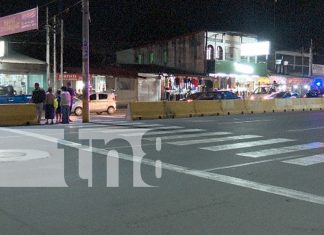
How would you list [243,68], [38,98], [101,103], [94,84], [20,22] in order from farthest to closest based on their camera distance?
[243,68] < [94,84] < [101,103] < [20,22] < [38,98]

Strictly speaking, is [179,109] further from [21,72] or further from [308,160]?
[308,160]

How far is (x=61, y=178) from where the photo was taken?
344 inches

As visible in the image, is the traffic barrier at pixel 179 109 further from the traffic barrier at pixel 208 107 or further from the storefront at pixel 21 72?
the storefront at pixel 21 72

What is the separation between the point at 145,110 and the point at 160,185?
54.4 feet

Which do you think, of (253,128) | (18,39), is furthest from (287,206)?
(18,39)

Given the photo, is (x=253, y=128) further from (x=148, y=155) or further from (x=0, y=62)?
(x=0, y=62)

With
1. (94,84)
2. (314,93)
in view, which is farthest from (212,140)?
(314,93)

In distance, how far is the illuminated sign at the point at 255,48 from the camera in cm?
4512

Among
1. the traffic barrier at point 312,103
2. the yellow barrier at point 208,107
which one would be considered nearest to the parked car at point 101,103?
the yellow barrier at point 208,107

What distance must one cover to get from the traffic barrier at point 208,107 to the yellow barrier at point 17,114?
9.79m

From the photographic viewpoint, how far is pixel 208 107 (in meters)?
28.2

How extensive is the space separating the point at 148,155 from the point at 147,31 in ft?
173

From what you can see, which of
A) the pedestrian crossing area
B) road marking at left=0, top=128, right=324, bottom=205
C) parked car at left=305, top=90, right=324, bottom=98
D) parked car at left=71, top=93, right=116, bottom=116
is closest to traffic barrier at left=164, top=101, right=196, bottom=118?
parked car at left=71, top=93, right=116, bottom=116

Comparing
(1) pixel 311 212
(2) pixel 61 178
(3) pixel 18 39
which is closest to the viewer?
(1) pixel 311 212
